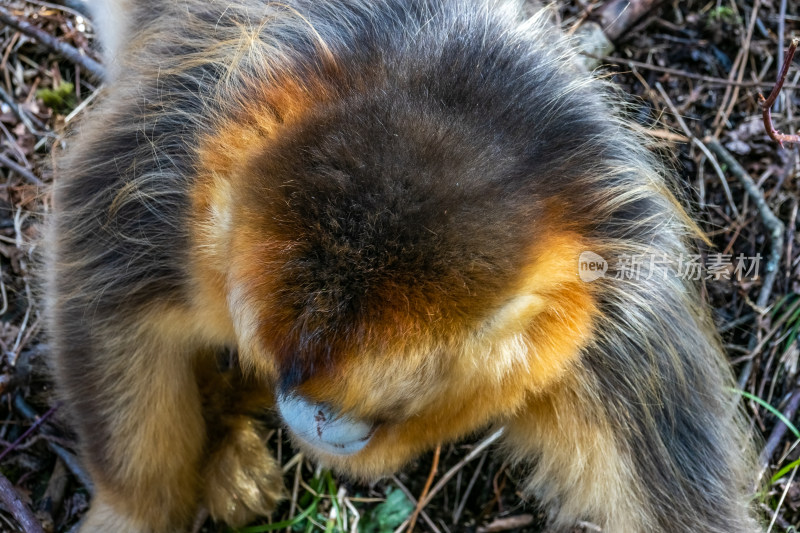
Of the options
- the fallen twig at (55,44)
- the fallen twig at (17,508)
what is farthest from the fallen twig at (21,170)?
the fallen twig at (17,508)

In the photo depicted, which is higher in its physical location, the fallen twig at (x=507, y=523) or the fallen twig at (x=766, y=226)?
the fallen twig at (x=766, y=226)

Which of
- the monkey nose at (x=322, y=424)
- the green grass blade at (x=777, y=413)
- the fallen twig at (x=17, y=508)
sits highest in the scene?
the monkey nose at (x=322, y=424)

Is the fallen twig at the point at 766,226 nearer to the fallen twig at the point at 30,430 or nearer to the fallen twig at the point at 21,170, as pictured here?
the fallen twig at the point at 30,430

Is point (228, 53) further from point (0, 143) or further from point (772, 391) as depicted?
point (772, 391)

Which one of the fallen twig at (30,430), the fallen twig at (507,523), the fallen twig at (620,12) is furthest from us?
the fallen twig at (620,12)

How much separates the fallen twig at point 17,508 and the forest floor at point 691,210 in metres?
0.03

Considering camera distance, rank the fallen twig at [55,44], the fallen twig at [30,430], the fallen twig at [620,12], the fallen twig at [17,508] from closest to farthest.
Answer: the fallen twig at [17,508] → the fallen twig at [30,430] → the fallen twig at [55,44] → the fallen twig at [620,12]

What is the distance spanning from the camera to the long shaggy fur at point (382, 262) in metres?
1.52

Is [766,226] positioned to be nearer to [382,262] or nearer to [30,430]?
[382,262]

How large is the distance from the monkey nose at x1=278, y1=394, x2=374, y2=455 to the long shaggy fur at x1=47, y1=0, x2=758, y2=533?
1.9 inches

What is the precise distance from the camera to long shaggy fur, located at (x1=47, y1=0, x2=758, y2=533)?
1.52 meters

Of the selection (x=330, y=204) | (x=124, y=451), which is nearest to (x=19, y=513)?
(x=124, y=451)

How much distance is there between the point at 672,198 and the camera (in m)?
→ 2.13
